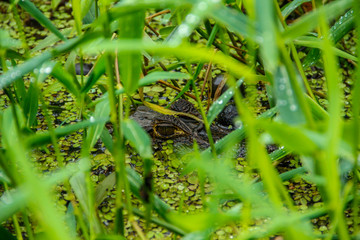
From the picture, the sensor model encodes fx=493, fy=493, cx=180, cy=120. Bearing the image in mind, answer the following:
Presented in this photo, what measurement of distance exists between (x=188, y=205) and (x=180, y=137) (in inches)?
9.9

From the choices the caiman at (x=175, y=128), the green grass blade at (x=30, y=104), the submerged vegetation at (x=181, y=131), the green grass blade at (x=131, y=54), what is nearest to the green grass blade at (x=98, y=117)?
the submerged vegetation at (x=181, y=131)

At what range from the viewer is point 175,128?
4.38 feet

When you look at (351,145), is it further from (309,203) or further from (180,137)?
(180,137)

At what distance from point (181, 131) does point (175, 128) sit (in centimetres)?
2

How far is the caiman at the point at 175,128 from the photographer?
1321mm

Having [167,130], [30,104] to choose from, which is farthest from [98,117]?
[167,130]

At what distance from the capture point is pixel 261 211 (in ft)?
1.83

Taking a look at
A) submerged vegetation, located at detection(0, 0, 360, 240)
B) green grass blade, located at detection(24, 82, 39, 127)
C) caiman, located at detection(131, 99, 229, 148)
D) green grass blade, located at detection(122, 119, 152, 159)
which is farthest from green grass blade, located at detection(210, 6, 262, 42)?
caiman, located at detection(131, 99, 229, 148)

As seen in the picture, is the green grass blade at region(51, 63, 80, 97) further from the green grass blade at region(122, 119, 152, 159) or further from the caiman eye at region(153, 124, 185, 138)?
the caiman eye at region(153, 124, 185, 138)

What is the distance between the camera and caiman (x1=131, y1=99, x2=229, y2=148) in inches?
52.0

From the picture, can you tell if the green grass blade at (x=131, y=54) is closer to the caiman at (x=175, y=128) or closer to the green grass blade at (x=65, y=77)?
the green grass blade at (x=65, y=77)

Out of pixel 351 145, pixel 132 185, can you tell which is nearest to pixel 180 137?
pixel 132 185

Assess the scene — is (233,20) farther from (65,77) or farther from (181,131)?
(181,131)

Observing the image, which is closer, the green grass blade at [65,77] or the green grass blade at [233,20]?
the green grass blade at [233,20]
